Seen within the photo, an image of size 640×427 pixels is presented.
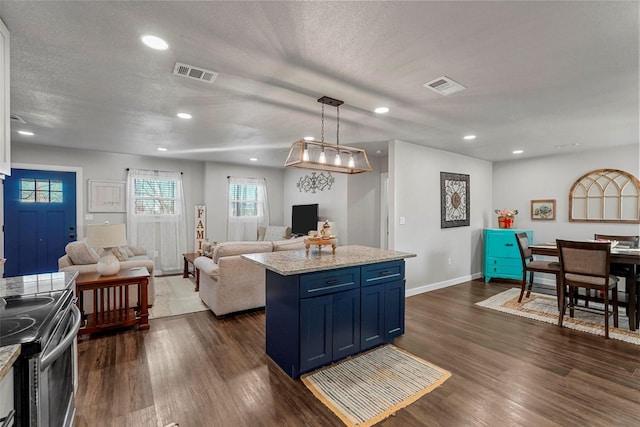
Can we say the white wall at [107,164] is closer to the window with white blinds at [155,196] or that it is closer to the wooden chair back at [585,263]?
the window with white blinds at [155,196]

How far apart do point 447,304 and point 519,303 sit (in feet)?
3.52

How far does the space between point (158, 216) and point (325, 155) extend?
15.8ft

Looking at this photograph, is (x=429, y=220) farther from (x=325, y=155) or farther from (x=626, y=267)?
(x=325, y=155)

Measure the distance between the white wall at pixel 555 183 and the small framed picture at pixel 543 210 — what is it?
0.20 ft

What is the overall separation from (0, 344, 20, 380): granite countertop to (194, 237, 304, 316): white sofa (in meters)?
2.66

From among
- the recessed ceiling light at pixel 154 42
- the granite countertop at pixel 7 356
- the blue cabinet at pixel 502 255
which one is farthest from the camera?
the blue cabinet at pixel 502 255

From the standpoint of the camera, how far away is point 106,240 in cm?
321

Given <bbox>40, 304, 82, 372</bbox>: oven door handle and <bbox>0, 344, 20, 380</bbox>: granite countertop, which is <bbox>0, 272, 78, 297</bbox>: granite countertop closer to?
<bbox>40, 304, 82, 372</bbox>: oven door handle

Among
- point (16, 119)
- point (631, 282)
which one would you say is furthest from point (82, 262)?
point (631, 282)

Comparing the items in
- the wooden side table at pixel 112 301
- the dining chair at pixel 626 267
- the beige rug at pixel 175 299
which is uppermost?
the dining chair at pixel 626 267

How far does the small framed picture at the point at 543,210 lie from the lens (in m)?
5.47

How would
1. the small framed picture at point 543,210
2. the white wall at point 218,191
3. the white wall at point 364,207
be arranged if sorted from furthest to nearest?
the white wall at point 218,191 < the white wall at point 364,207 < the small framed picture at point 543,210

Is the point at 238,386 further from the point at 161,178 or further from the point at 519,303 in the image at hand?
the point at 161,178

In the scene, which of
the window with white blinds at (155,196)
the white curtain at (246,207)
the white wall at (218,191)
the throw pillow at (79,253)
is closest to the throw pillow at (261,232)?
the white curtain at (246,207)
